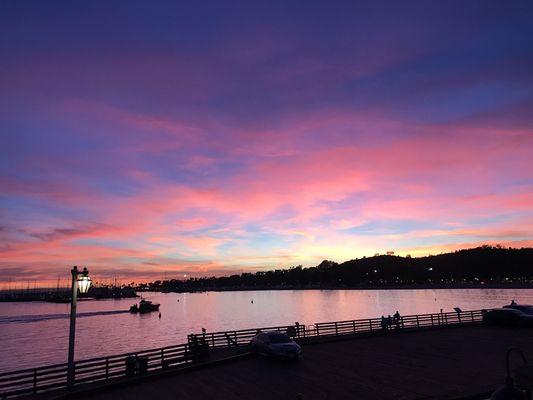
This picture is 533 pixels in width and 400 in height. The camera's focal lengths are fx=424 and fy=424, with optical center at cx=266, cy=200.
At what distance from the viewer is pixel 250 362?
26.0m

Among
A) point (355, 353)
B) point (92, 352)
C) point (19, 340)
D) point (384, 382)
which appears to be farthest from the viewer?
point (19, 340)

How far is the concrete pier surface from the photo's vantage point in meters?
18.5

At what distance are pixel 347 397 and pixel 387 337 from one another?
61.1 ft

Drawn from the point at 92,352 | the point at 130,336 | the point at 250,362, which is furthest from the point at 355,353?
the point at 130,336

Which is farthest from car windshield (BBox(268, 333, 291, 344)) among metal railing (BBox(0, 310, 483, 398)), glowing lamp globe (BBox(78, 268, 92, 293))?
glowing lamp globe (BBox(78, 268, 92, 293))

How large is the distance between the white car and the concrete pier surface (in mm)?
526

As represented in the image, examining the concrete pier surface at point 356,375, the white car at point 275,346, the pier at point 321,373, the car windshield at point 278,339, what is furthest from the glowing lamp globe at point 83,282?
the car windshield at point 278,339

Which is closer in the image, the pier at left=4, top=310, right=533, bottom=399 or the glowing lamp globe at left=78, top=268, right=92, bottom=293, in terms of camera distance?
the pier at left=4, top=310, right=533, bottom=399

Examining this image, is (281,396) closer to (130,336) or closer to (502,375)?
(502,375)

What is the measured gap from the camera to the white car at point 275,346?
25812 mm

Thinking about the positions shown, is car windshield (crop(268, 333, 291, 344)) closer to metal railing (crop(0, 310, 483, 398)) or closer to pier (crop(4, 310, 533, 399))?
pier (crop(4, 310, 533, 399))

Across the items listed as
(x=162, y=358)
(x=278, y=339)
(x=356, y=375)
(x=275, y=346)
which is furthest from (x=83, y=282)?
(x=356, y=375)

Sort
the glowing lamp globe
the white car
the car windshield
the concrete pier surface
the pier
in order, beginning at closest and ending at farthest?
the concrete pier surface, the pier, the glowing lamp globe, the white car, the car windshield

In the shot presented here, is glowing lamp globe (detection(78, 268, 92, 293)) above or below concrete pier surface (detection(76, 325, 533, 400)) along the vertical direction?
above
